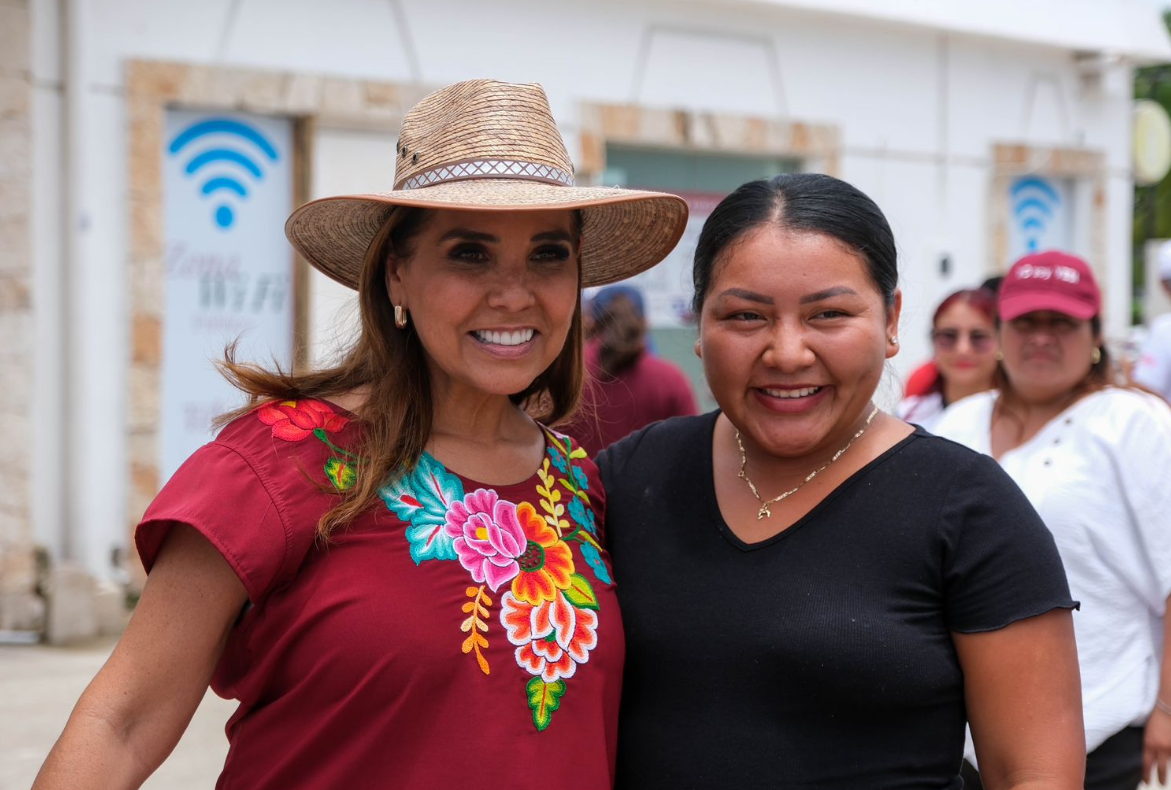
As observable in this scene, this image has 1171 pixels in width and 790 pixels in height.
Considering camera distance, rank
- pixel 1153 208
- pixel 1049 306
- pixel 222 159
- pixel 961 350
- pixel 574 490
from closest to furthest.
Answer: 1. pixel 574 490
2. pixel 1049 306
3. pixel 961 350
4. pixel 222 159
5. pixel 1153 208

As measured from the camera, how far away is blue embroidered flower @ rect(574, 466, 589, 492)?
7.52 feet

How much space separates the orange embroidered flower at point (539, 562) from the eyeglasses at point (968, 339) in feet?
10.1

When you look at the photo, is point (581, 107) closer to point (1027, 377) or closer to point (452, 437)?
point (1027, 377)

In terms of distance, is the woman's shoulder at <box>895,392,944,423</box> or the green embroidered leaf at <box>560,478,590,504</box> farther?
the woman's shoulder at <box>895,392,944,423</box>

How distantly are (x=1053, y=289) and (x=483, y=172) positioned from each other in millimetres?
1899

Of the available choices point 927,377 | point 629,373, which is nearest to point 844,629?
point 927,377

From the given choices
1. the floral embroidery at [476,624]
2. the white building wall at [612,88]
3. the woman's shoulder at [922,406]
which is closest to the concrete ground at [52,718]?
the white building wall at [612,88]

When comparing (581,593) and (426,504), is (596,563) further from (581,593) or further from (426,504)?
(426,504)

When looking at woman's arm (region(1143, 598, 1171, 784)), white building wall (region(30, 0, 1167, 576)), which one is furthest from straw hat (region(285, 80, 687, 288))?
woman's arm (region(1143, 598, 1171, 784))

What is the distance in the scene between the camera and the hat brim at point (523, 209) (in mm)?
1968

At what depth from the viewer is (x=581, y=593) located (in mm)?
2045

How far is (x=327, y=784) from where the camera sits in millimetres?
1826

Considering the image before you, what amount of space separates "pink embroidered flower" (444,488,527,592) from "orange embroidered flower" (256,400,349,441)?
0.23 metres

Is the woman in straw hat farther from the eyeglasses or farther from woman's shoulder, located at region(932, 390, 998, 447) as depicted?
the eyeglasses
